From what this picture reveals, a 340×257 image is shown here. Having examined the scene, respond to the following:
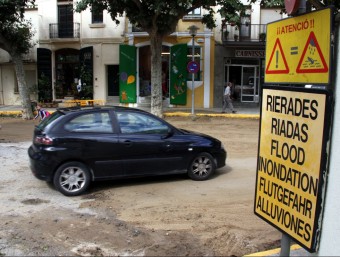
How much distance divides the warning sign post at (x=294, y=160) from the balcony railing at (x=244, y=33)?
2205cm

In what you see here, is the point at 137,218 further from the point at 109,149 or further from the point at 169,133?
the point at 169,133

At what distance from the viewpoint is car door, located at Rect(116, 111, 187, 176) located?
7.63 meters

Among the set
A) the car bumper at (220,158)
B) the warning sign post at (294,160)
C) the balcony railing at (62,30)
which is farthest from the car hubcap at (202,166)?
the balcony railing at (62,30)

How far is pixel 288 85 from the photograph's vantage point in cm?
323

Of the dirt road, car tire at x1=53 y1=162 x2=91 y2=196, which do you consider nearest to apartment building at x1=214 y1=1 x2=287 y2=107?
the dirt road

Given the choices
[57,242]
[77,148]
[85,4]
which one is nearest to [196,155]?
[77,148]

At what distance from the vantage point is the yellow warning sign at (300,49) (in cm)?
277

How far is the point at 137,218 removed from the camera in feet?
20.0

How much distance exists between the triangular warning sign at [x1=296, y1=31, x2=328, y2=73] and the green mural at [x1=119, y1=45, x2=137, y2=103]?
23298 mm

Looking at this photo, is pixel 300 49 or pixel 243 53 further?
pixel 243 53

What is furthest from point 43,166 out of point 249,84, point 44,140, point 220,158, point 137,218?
point 249,84

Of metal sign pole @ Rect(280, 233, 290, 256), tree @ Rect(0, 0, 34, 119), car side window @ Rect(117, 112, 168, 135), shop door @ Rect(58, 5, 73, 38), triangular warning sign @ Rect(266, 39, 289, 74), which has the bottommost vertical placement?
metal sign pole @ Rect(280, 233, 290, 256)

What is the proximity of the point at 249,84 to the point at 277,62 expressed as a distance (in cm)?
2338

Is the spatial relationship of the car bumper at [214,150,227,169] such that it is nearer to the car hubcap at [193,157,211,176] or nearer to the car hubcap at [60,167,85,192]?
the car hubcap at [193,157,211,176]
